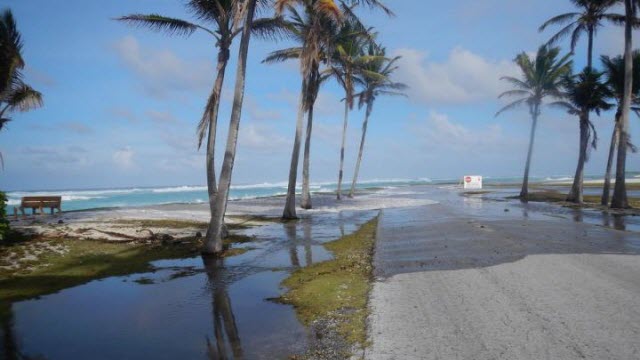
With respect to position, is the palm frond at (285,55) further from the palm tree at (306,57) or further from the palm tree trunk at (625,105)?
the palm tree trunk at (625,105)

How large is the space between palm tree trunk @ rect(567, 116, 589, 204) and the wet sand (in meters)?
19.2

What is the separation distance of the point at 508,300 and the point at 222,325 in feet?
14.3

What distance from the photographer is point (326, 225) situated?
1962 cm

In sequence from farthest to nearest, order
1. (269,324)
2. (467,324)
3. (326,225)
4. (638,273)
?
(326,225) < (638,273) < (269,324) < (467,324)

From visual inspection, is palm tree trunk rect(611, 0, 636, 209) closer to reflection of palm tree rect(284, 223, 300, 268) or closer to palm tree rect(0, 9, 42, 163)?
reflection of palm tree rect(284, 223, 300, 268)

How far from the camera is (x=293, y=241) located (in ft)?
48.5

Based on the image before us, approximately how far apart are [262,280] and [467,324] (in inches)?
193

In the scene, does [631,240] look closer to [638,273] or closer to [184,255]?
[638,273]

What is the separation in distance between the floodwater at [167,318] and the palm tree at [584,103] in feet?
85.0

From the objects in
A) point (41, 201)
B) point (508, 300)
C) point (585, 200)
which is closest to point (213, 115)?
point (508, 300)

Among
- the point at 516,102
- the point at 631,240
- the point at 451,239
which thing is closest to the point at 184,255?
the point at 451,239

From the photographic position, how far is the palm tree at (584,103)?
28.3 metres

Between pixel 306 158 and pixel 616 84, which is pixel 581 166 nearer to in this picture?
pixel 616 84

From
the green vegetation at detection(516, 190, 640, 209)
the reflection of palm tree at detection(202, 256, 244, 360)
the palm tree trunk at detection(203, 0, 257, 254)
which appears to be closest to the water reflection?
the green vegetation at detection(516, 190, 640, 209)
